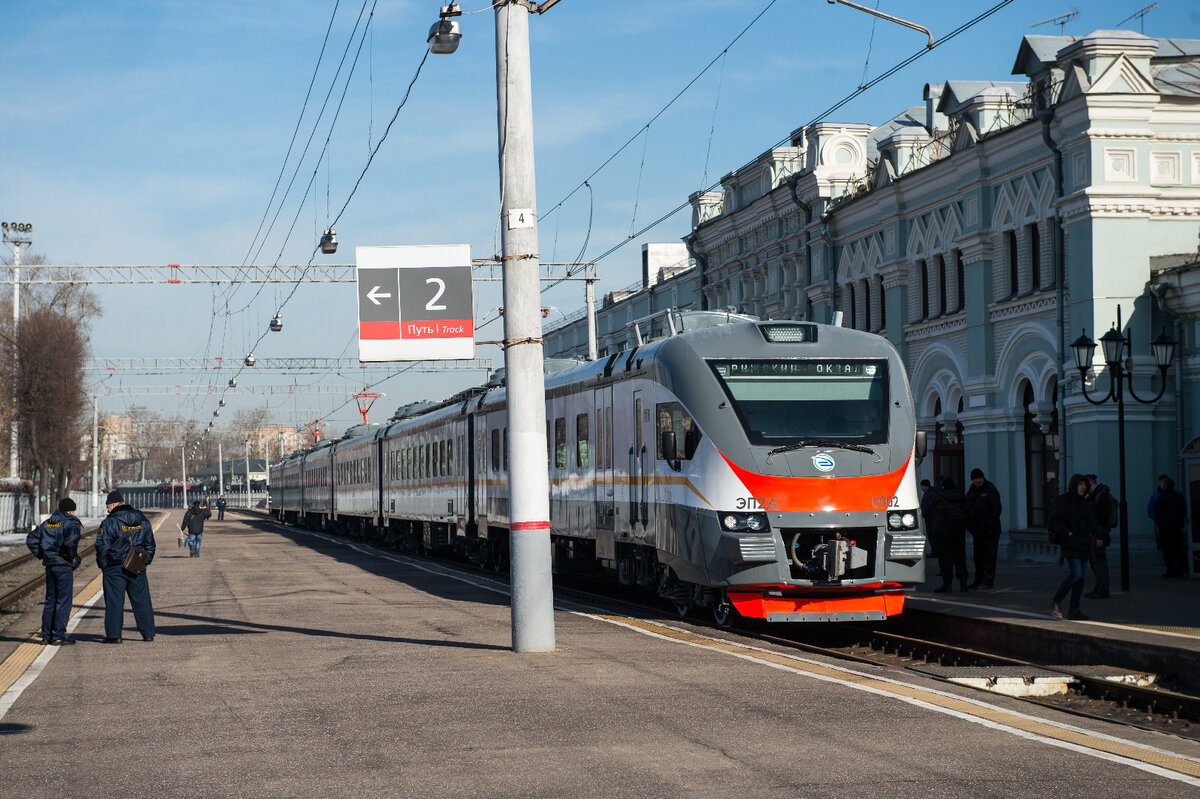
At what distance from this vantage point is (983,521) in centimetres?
1956

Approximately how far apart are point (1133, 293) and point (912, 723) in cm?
1746

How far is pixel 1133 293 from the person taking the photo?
24609 millimetres

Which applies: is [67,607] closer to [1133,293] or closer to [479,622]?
[479,622]

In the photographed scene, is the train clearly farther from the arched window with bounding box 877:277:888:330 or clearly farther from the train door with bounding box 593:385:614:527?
the arched window with bounding box 877:277:888:330

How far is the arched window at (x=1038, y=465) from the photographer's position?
26.4 m

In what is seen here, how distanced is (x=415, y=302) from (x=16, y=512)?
4543 cm

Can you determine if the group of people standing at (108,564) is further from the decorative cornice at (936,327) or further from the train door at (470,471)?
the decorative cornice at (936,327)

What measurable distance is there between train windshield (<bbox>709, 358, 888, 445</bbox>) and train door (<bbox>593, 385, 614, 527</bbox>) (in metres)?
3.43

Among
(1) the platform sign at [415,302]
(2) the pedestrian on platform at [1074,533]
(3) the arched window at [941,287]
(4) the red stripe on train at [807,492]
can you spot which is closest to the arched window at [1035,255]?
(3) the arched window at [941,287]

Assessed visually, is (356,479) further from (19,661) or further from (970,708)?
(970,708)

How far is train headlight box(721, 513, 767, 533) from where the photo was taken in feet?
48.5

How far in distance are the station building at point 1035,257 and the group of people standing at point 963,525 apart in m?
3.28

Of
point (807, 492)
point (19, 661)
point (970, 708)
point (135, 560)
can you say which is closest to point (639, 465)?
point (807, 492)

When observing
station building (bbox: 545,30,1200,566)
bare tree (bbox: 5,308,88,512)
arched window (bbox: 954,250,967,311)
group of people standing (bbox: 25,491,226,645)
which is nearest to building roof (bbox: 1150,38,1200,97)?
station building (bbox: 545,30,1200,566)
